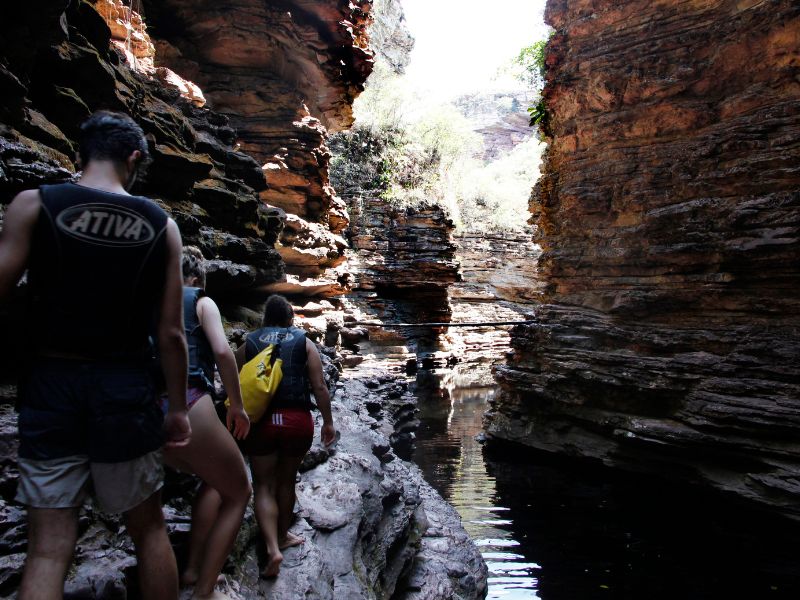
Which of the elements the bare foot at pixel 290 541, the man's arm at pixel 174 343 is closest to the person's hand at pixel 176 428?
the man's arm at pixel 174 343

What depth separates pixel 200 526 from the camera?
89.7 inches

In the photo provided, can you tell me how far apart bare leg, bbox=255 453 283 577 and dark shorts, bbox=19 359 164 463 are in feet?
4.31

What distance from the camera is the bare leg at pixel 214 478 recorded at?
2.08 metres

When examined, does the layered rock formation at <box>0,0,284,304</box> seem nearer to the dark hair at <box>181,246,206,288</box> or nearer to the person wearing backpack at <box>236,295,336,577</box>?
the dark hair at <box>181,246,206,288</box>

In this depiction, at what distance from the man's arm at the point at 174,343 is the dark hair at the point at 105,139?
0.86ft

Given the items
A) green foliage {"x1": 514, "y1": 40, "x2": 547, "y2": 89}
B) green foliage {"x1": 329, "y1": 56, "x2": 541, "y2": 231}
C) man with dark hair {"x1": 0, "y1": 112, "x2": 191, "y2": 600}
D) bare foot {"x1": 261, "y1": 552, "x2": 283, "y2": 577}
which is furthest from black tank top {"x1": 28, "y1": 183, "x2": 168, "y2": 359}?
green foliage {"x1": 329, "y1": 56, "x2": 541, "y2": 231}

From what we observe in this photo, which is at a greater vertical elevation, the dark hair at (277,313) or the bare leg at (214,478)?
the dark hair at (277,313)

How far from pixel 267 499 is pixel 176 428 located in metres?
1.21

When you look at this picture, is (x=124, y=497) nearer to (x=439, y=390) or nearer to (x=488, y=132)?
(x=439, y=390)

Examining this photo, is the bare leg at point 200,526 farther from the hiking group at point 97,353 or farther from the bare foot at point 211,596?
the hiking group at point 97,353

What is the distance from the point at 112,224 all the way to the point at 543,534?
7331mm

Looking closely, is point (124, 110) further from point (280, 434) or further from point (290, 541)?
point (290, 541)

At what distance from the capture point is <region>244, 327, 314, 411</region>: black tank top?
2918mm

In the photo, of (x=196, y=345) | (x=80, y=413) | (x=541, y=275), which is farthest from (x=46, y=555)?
(x=541, y=275)
